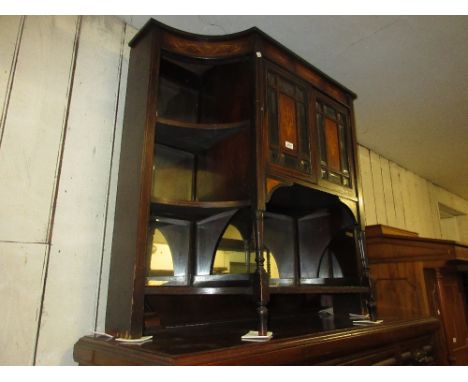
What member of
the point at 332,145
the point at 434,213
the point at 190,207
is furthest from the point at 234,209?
the point at 434,213

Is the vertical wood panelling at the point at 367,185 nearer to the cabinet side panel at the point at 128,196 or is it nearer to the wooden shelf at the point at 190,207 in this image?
the wooden shelf at the point at 190,207

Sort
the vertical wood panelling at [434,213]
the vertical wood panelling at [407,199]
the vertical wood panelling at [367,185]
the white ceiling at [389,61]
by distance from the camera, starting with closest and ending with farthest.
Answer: the white ceiling at [389,61], the vertical wood panelling at [367,185], the vertical wood panelling at [407,199], the vertical wood panelling at [434,213]

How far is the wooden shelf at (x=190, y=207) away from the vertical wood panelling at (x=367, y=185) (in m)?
2.17

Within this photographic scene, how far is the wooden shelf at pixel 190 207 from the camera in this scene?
1.37m

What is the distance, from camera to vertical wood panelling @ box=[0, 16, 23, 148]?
1.37 metres

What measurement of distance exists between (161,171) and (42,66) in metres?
0.65

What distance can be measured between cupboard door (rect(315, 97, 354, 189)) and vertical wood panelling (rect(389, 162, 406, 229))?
2186 mm

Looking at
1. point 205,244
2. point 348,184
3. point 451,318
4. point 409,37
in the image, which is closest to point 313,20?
point 409,37

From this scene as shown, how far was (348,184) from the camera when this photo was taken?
183 cm

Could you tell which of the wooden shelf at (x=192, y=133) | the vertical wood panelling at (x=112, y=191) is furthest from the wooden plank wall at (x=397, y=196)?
the vertical wood panelling at (x=112, y=191)

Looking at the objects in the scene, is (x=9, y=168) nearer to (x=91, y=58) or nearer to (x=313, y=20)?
(x=91, y=58)

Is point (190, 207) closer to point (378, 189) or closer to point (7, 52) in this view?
point (7, 52)

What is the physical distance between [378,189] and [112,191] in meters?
2.80

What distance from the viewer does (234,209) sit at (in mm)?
1470
